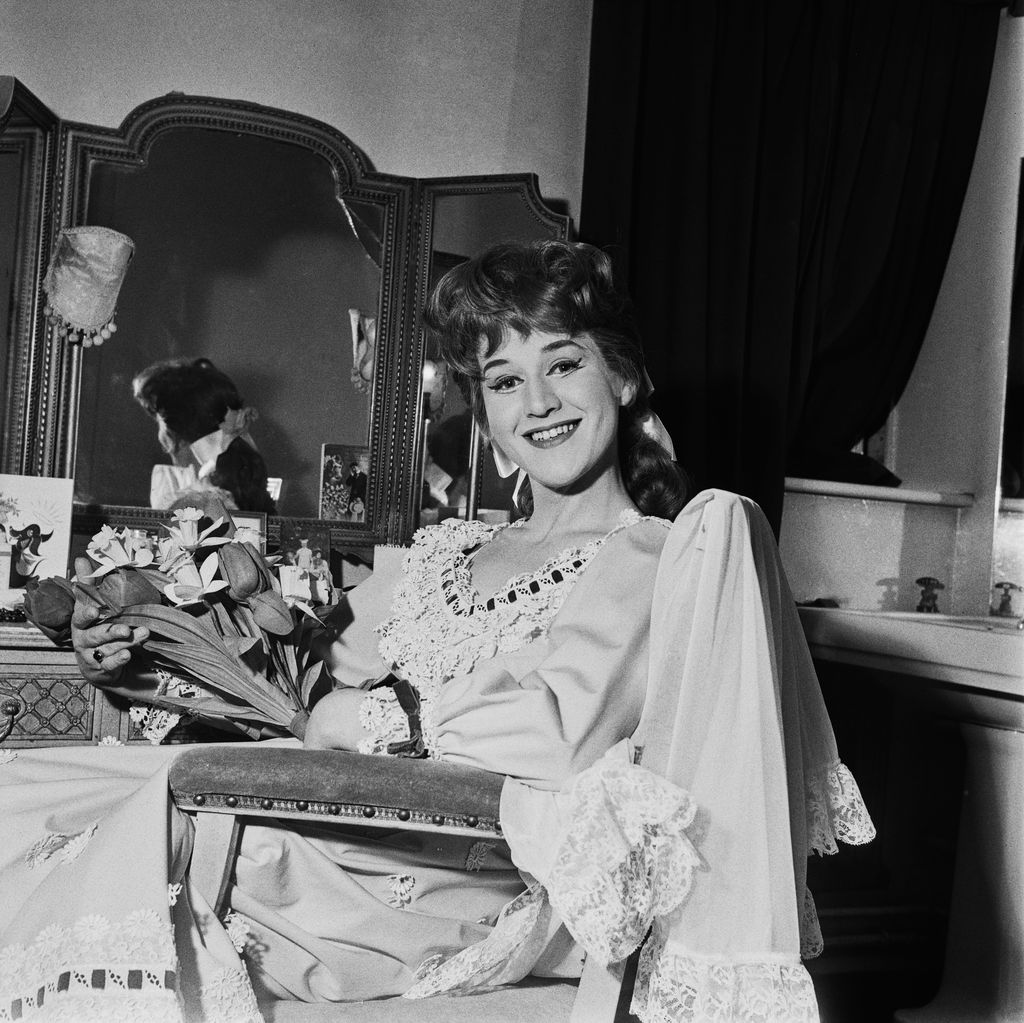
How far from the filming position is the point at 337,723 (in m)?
1.30

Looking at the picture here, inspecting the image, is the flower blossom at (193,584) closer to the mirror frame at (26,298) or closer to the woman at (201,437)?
the woman at (201,437)

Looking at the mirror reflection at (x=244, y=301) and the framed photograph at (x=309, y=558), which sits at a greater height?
the mirror reflection at (x=244, y=301)

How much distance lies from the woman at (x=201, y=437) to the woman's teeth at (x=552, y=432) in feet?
3.04

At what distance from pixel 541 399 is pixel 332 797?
26.4 inches

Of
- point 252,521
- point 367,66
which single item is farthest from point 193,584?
point 367,66

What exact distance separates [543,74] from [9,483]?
155 cm

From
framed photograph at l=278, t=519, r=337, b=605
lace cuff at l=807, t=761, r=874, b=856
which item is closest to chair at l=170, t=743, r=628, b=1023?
lace cuff at l=807, t=761, r=874, b=856

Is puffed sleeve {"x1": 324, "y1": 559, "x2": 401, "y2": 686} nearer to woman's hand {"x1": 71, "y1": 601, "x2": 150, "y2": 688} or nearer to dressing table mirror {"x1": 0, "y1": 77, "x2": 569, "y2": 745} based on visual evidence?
woman's hand {"x1": 71, "y1": 601, "x2": 150, "y2": 688}

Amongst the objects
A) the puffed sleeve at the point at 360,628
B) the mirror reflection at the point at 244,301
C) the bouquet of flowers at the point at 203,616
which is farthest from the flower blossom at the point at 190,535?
the mirror reflection at the point at 244,301

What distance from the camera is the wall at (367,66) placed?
2.31m

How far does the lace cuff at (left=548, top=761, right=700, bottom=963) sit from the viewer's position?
99 cm

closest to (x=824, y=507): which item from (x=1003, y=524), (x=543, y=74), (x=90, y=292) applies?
(x=1003, y=524)

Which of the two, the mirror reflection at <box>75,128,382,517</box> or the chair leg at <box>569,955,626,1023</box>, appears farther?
the mirror reflection at <box>75,128,382,517</box>

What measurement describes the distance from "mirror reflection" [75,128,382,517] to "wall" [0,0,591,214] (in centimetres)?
20
